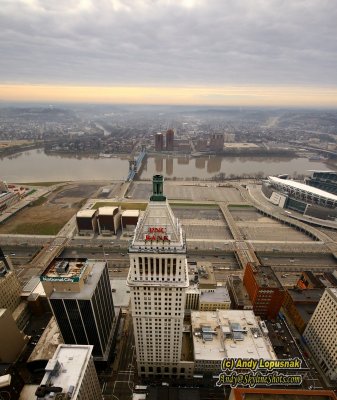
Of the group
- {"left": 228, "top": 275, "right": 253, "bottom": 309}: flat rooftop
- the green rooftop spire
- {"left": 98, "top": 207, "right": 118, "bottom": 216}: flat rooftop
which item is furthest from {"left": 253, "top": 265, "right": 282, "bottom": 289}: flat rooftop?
{"left": 98, "top": 207, "right": 118, "bottom": 216}: flat rooftop

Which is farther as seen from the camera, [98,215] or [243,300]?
[98,215]

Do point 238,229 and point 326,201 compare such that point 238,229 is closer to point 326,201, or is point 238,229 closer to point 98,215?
point 326,201

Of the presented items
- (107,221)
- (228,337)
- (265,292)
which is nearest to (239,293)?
(265,292)

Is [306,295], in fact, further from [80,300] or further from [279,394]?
[80,300]

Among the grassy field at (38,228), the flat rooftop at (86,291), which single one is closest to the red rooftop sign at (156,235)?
the flat rooftop at (86,291)

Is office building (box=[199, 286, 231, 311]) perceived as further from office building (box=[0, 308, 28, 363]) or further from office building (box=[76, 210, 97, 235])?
office building (box=[76, 210, 97, 235])

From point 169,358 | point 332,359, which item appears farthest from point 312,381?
point 169,358

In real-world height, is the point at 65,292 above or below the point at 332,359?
above

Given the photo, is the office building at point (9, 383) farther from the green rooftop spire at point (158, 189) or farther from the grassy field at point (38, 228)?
the grassy field at point (38, 228)
